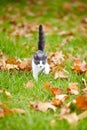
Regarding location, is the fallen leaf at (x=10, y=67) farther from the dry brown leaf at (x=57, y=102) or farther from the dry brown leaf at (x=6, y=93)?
the dry brown leaf at (x=57, y=102)

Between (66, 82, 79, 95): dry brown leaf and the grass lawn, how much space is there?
0.09 meters

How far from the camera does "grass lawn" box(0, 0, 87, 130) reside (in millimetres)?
2842

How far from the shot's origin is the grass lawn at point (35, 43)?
2842mm

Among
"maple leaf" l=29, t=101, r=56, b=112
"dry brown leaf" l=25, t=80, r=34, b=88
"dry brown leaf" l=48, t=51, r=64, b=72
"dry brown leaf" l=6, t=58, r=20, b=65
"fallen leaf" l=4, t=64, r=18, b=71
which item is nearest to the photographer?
"maple leaf" l=29, t=101, r=56, b=112

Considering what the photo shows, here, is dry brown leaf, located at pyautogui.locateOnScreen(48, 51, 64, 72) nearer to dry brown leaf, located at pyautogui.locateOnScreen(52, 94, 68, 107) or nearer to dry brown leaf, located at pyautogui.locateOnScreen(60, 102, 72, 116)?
dry brown leaf, located at pyautogui.locateOnScreen(52, 94, 68, 107)

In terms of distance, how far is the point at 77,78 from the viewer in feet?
13.1

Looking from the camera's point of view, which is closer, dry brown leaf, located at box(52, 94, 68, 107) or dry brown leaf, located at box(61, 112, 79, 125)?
dry brown leaf, located at box(61, 112, 79, 125)

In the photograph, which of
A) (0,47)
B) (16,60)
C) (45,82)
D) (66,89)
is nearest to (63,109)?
(66,89)

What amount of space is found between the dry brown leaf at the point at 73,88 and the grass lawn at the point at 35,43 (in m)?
0.09

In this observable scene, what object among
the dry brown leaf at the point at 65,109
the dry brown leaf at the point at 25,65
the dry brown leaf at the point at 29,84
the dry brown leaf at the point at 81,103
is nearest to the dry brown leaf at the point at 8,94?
the dry brown leaf at the point at 29,84

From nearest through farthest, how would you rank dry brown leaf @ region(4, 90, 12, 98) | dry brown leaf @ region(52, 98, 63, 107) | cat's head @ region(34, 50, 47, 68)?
dry brown leaf @ region(52, 98, 63, 107)
dry brown leaf @ region(4, 90, 12, 98)
cat's head @ region(34, 50, 47, 68)

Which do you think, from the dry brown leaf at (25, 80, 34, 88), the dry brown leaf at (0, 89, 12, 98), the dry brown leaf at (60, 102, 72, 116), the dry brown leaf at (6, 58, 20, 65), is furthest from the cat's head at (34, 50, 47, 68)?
the dry brown leaf at (60, 102, 72, 116)

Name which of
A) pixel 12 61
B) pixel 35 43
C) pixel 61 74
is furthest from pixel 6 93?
pixel 35 43

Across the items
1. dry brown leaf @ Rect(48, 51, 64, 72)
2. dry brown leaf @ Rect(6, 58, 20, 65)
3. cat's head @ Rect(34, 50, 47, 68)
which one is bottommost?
dry brown leaf @ Rect(48, 51, 64, 72)
